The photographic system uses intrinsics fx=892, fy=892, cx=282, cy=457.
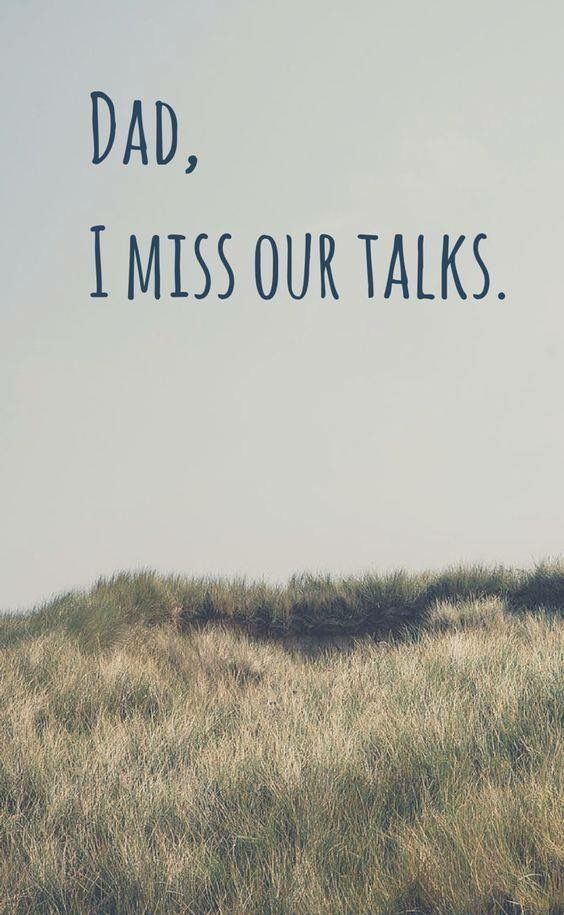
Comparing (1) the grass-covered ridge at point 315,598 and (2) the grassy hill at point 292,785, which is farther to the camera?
(1) the grass-covered ridge at point 315,598

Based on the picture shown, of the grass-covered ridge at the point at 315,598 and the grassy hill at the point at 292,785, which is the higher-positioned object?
the grassy hill at the point at 292,785

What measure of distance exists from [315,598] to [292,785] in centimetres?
683

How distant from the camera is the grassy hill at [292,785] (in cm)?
303

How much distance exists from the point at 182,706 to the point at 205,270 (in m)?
3.89

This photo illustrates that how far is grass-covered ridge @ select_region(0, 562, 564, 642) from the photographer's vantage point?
10328 mm

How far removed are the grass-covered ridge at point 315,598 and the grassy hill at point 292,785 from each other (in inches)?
98.5

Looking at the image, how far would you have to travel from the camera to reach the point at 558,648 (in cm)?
646

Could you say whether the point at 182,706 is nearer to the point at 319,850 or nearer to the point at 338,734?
the point at 338,734

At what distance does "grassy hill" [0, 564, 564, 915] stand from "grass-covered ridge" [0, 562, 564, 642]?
2.50 m

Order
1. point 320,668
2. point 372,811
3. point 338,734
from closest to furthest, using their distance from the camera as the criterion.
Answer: point 372,811 < point 338,734 < point 320,668

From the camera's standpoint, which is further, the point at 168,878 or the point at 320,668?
the point at 320,668

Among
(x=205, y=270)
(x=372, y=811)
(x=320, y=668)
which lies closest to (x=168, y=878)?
(x=372, y=811)

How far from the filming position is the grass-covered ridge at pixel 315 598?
407 inches

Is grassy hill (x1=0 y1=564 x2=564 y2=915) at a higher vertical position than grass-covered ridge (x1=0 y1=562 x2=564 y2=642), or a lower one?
higher
